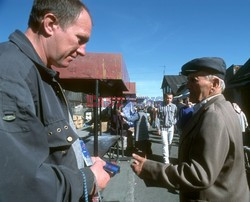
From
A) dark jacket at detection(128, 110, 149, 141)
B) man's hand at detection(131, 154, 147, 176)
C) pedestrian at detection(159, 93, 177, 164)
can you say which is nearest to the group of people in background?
man's hand at detection(131, 154, 147, 176)

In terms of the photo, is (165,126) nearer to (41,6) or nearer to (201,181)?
(201,181)

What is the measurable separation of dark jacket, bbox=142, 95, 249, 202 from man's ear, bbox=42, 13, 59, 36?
1.35 meters

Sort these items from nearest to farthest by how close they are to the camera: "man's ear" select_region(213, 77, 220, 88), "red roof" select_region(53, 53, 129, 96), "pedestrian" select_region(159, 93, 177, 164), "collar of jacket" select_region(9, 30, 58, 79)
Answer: "collar of jacket" select_region(9, 30, 58, 79) < "man's ear" select_region(213, 77, 220, 88) < "red roof" select_region(53, 53, 129, 96) < "pedestrian" select_region(159, 93, 177, 164)

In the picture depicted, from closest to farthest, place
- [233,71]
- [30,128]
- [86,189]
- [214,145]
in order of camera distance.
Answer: [30,128] → [86,189] → [214,145] → [233,71]

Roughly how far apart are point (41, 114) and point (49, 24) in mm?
518

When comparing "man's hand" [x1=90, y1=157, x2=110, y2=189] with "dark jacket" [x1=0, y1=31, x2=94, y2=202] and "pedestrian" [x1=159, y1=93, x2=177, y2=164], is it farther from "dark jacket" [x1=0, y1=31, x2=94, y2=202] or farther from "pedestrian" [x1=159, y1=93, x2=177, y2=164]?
"pedestrian" [x1=159, y1=93, x2=177, y2=164]

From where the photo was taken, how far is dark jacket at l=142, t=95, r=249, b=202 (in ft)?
6.10

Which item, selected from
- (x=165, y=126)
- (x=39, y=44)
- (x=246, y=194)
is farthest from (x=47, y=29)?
(x=165, y=126)

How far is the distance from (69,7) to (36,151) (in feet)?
2.72

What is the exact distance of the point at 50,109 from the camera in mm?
1173

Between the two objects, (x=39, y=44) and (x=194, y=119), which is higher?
(x=39, y=44)

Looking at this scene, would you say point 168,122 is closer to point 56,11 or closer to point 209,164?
point 209,164

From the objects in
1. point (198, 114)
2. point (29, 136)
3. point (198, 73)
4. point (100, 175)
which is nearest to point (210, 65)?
point (198, 73)

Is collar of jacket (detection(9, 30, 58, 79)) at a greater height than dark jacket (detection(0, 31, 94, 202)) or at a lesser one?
greater
